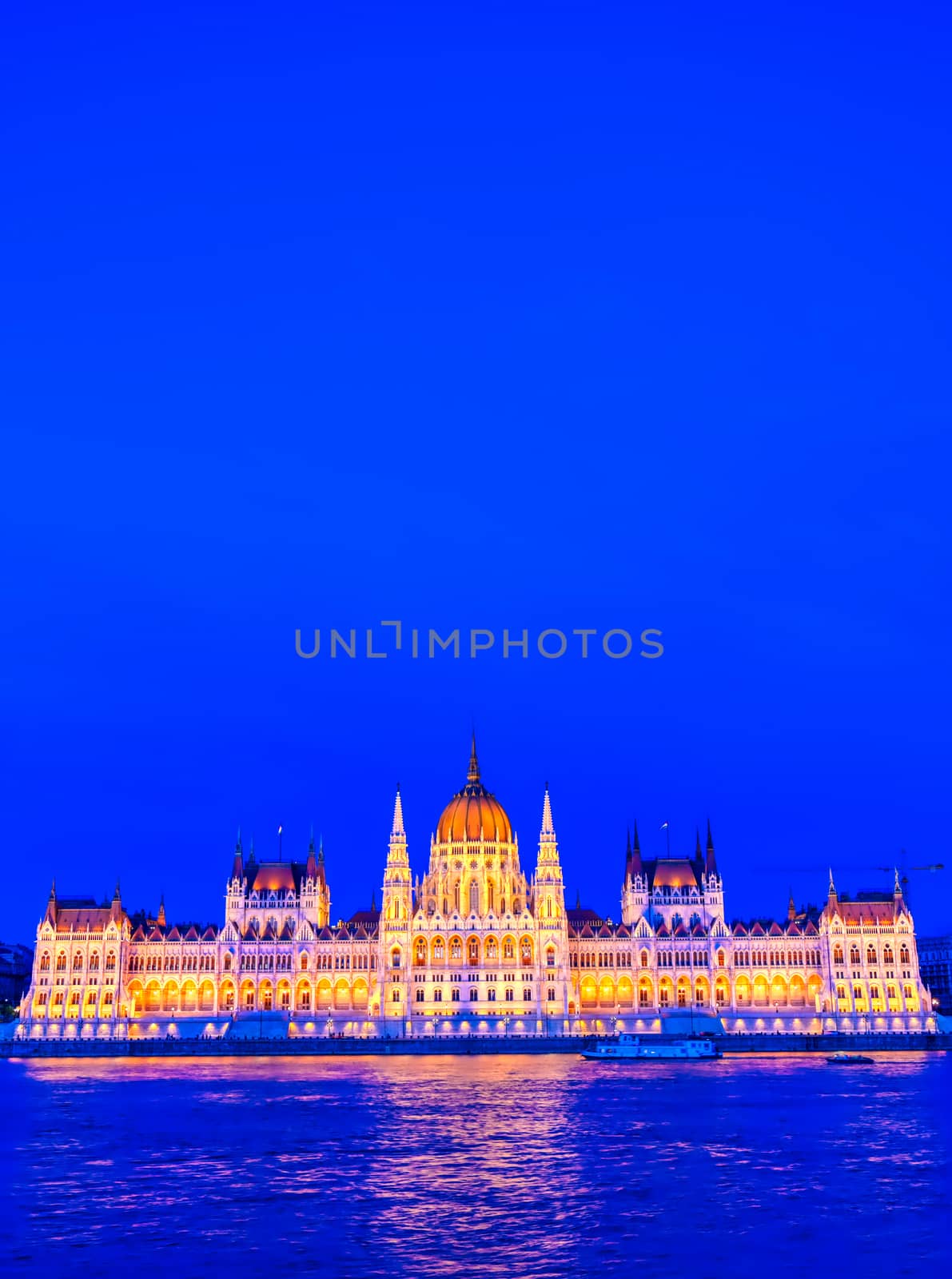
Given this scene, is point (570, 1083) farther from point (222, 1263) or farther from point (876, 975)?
point (876, 975)

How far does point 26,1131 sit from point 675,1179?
29226 millimetres

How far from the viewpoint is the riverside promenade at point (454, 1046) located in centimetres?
12069

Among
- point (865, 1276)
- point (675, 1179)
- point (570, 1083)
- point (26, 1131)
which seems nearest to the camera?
point (865, 1276)

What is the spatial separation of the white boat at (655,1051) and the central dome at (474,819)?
33647mm

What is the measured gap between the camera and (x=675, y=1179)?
43438mm

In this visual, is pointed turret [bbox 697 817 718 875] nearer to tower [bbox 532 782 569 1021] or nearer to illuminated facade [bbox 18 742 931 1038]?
illuminated facade [bbox 18 742 931 1038]

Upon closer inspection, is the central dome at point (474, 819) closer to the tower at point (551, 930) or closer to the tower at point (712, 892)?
the tower at point (551, 930)

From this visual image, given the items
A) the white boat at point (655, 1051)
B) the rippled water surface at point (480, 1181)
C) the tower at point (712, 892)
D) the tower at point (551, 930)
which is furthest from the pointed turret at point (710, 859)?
the rippled water surface at point (480, 1181)

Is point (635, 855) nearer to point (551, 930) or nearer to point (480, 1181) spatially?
point (551, 930)

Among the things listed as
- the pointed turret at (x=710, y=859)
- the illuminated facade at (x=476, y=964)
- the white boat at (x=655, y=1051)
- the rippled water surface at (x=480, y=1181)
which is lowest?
the rippled water surface at (x=480, y=1181)

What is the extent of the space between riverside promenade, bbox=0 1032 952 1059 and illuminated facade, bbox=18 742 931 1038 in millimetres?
4400

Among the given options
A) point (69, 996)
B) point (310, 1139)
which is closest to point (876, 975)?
point (69, 996)

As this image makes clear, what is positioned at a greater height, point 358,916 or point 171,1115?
point 358,916

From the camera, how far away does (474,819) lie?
474 ft
